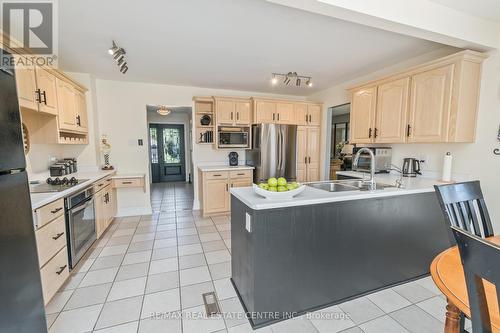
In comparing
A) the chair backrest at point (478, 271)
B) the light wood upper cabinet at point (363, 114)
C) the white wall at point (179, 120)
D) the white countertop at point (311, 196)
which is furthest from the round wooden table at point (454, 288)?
the white wall at point (179, 120)

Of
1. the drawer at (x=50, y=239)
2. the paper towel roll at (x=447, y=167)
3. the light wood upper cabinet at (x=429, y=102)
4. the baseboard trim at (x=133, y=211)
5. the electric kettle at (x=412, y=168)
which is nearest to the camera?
the drawer at (x=50, y=239)

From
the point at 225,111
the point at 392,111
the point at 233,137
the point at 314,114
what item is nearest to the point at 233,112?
the point at 225,111

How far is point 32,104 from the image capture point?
7.48 ft

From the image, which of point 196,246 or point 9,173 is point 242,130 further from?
point 9,173

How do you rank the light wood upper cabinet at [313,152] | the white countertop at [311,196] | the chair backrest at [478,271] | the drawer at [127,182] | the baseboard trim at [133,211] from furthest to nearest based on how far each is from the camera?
the light wood upper cabinet at [313,152] → the baseboard trim at [133,211] → the drawer at [127,182] → the white countertop at [311,196] → the chair backrest at [478,271]

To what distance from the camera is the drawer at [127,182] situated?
3.85m

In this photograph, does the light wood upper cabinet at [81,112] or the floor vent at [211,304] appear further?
the light wood upper cabinet at [81,112]

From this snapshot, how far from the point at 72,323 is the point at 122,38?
269 centimetres

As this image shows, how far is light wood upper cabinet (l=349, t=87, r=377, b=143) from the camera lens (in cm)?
319

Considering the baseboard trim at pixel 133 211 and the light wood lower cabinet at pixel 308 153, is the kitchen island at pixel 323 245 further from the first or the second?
the baseboard trim at pixel 133 211

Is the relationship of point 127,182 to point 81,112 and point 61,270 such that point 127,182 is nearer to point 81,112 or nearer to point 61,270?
point 81,112

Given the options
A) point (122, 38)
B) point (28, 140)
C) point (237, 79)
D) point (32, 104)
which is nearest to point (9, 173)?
point (32, 104)

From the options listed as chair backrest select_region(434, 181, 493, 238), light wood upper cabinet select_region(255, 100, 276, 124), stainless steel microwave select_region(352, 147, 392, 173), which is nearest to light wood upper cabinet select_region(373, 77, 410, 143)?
stainless steel microwave select_region(352, 147, 392, 173)

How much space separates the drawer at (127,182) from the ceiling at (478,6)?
4.42 meters
